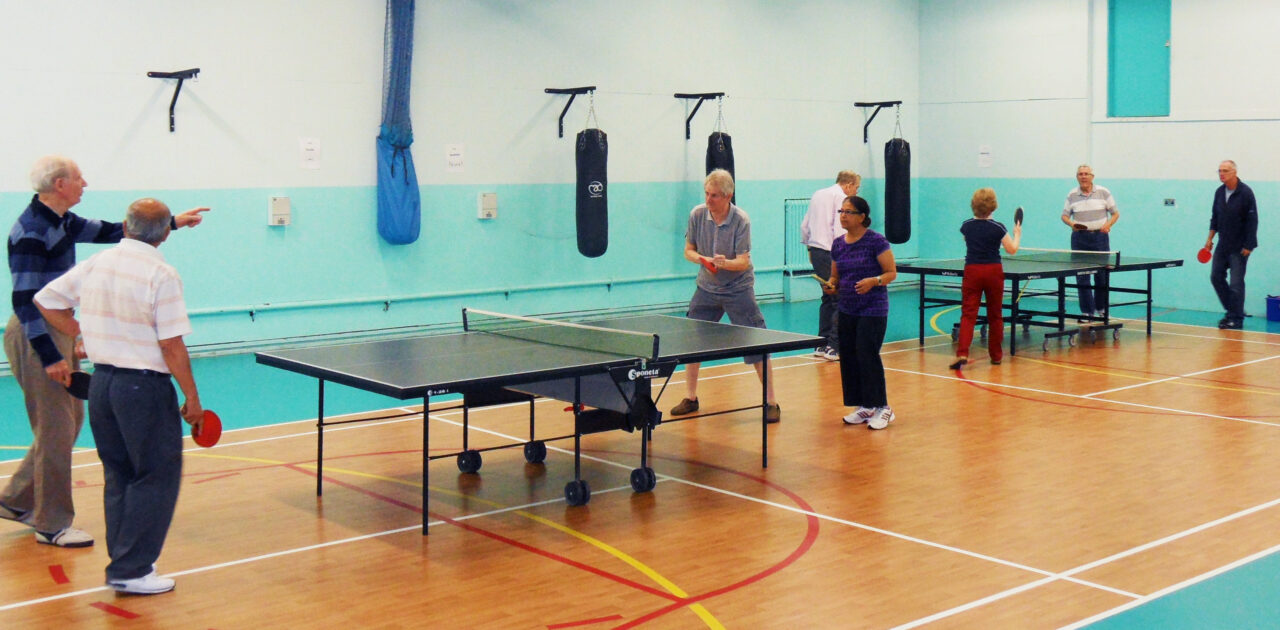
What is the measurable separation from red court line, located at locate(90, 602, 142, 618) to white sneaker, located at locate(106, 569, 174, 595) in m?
0.09

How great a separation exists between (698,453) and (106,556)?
3381mm

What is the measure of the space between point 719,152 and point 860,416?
6386mm

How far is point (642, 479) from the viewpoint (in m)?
6.72

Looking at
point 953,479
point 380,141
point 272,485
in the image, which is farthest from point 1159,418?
point 380,141

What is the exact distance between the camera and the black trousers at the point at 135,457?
16.3 feet

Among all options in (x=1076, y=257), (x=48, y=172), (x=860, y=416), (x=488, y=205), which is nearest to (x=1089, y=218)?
(x=1076, y=257)

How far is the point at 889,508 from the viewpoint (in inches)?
254

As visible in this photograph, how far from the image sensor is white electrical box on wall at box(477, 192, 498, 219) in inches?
514

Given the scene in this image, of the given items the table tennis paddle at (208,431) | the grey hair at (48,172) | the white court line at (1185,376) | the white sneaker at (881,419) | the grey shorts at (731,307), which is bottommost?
the white sneaker at (881,419)

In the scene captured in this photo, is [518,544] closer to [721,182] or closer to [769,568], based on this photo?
[769,568]

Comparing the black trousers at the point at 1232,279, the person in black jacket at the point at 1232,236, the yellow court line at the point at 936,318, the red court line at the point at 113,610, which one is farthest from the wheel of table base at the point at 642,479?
the black trousers at the point at 1232,279

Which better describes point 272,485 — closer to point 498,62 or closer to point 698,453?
point 698,453

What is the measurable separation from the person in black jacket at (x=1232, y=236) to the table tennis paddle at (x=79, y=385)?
11.0 m

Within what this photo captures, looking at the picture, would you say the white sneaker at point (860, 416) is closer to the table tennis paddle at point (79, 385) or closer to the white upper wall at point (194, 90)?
the table tennis paddle at point (79, 385)
